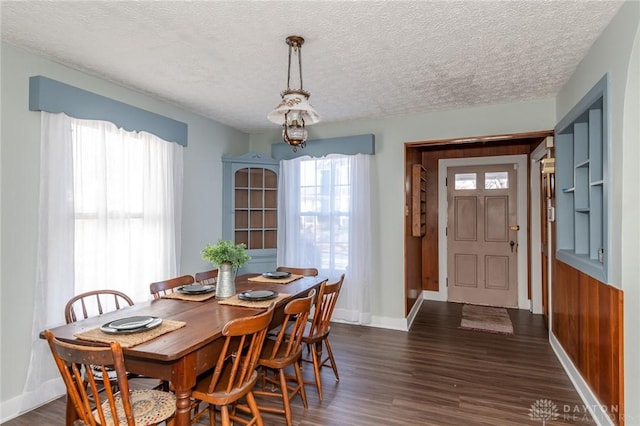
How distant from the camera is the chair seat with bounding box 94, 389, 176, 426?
1616 mm

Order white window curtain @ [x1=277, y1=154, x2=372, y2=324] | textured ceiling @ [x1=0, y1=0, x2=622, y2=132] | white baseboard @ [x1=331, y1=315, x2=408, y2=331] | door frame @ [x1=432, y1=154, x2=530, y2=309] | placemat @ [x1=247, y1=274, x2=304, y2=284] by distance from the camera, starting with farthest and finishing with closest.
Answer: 1. door frame @ [x1=432, y1=154, x2=530, y2=309]
2. white window curtain @ [x1=277, y1=154, x2=372, y2=324]
3. white baseboard @ [x1=331, y1=315, x2=408, y2=331]
4. placemat @ [x1=247, y1=274, x2=304, y2=284]
5. textured ceiling @ [x1=0, y1=0, x2=622, y2=132]

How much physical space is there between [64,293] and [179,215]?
1.31 metres

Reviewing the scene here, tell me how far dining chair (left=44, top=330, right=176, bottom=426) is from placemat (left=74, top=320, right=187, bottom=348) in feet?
0.38

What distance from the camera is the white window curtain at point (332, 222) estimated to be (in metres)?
4.34

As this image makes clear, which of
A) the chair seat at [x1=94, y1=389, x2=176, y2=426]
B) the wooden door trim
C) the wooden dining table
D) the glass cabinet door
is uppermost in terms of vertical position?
the wooden door trim

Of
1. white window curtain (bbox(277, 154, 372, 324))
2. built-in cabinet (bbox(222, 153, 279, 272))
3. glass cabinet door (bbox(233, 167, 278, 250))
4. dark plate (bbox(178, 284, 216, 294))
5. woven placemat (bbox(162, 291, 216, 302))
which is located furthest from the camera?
glass cabinet door (bbox(233, 167, 278, 250))

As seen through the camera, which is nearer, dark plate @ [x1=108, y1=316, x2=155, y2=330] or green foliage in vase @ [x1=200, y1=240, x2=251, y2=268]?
dark plate @ [x1=108, y1=316, x2=155, y2=330]

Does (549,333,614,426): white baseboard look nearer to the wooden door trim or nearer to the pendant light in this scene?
the wooden door trim

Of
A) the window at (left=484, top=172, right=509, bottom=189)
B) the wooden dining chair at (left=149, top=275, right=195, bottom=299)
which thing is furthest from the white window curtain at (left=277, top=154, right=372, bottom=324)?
the window at (left=484, top=172, right=509, bottom=189)

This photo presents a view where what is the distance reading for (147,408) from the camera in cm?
171

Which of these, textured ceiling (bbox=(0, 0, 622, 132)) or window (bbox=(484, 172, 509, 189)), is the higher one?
textured ceiling (bbox=(0, 0, 622, 132))

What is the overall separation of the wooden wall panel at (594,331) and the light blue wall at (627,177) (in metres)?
0.06

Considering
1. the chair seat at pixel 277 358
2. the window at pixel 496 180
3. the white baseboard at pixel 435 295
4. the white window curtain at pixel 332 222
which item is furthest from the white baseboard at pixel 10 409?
the window at pixel 496 180

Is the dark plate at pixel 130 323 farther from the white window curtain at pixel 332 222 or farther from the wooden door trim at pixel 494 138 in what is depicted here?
the wooden door trim at pixel 494 138
